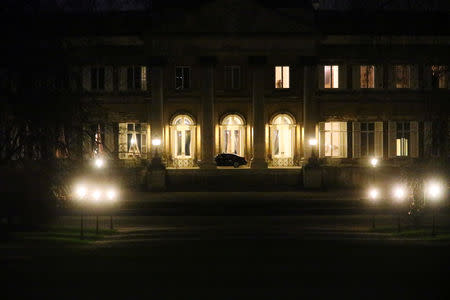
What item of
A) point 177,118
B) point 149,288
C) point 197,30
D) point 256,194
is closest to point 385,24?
point 149,288

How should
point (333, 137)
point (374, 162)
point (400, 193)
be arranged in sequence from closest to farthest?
1. point (400, 193)
2. point (374, 162)
3. point (333, 137)

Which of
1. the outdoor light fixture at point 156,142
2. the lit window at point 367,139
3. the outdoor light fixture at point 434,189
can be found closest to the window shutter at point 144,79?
the outdoor light fixture at point 156,142

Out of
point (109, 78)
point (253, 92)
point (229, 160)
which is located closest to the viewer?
point (253, 92)

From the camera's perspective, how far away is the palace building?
49000 millimetres

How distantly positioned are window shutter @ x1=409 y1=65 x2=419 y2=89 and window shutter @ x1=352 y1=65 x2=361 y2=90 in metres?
3.77

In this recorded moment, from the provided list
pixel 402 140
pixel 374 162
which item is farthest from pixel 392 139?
pixel 374 162

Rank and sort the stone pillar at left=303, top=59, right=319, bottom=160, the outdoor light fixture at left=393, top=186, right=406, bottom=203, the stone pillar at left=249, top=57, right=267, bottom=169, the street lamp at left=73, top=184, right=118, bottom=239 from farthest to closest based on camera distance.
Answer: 1. the stone pillar at left=303, top=59, right=319, bottom=160
2. the stone pillar at left=249, top=57, right=267, bottom=169
3. the outdoor light fixture at left=393, top=186, right=406, bottom=203
4. the street lamp at left=73, top=184, right=118, bottom=239

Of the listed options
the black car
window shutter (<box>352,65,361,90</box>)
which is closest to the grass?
the black car

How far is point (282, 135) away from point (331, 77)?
5.78 meters

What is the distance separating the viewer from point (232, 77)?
54.9 m

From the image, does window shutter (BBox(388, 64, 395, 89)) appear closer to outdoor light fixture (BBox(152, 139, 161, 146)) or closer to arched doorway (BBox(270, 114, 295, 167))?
arched doorway (BBox(270, 114, 295, 167))

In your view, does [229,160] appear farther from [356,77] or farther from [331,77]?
[356,77]

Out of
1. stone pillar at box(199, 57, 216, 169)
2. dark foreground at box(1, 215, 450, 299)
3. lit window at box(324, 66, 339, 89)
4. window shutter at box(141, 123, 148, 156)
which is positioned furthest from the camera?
window shutter at box(141, 123, 148, 156)

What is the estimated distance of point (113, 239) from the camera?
925 inches
